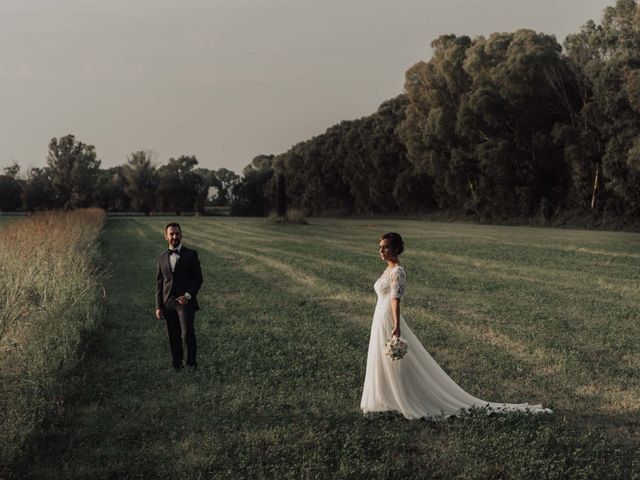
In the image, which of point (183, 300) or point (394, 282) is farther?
point (183, 300)

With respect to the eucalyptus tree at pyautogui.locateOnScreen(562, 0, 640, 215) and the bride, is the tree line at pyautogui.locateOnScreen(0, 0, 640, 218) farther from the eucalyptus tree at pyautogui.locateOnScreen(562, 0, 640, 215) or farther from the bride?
the bride

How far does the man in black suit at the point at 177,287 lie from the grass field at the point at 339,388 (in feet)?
1.82

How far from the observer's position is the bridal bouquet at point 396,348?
22.1 ft

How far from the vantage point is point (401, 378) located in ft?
23.0

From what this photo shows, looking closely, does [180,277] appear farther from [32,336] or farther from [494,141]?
[494,141]

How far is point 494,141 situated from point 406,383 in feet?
167

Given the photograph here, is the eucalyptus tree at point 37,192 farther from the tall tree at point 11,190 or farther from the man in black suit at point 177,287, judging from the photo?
the man in black suit at point 177,287

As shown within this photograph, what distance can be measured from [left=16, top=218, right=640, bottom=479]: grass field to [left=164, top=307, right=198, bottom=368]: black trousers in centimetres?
33

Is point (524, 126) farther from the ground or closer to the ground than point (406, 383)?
farther from the ground

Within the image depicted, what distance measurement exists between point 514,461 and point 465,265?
59.9 feet

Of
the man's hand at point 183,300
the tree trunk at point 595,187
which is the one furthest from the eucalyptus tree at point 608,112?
the man's hand at point 183,300

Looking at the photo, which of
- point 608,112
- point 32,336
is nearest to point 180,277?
point 32,336

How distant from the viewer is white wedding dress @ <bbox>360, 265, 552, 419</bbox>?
22.9ft

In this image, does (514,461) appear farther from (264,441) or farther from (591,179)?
(591,179)
